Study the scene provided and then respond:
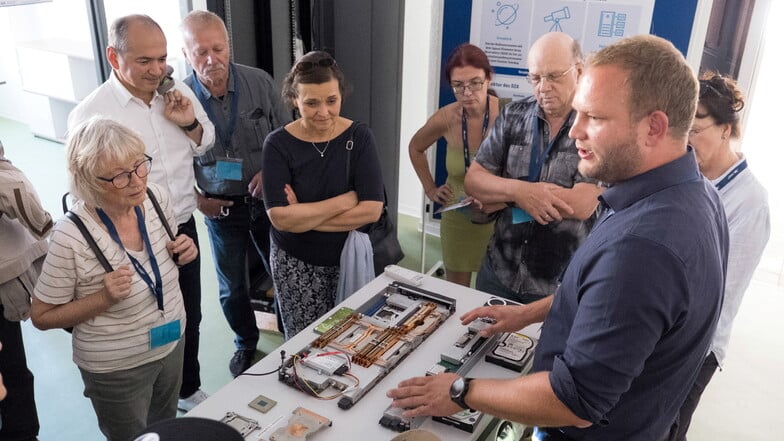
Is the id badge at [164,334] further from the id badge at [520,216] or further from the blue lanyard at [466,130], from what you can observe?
the blue lanyard at [466,130]

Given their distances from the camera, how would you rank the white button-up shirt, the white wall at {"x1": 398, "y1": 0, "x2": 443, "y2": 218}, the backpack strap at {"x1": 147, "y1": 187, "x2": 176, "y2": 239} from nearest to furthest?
the backpack strap at {"x1": 147, "y1": 187, "x2": 176, "y2": 239} < the white button-up shirt < the white wall at {"x1": 398, "y1": 0, "x2": 443, "y2": 218}

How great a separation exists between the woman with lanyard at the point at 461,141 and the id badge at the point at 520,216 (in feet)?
1.12

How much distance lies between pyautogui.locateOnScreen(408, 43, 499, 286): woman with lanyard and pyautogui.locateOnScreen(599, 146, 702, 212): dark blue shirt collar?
4.17 ft

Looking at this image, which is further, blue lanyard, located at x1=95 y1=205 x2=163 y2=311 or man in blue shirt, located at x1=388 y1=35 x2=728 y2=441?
blue lanyard, located at x1=95 y1=205 x2=163 y2=311

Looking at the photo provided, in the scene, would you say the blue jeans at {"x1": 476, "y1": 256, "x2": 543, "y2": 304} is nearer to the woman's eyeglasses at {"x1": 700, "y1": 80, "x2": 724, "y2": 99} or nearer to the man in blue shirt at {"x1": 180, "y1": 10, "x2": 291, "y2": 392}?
the woman's eyeglasses at {"x1": 700, "y1": 80, "x2": 724, "y2": 99}

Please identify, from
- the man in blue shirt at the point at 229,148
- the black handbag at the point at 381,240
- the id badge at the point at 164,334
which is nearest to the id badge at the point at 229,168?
the man in blue shirt at the point at 229,148

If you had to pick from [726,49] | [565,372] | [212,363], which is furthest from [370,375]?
[726,49]

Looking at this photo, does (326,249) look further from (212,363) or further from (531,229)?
(212,363)

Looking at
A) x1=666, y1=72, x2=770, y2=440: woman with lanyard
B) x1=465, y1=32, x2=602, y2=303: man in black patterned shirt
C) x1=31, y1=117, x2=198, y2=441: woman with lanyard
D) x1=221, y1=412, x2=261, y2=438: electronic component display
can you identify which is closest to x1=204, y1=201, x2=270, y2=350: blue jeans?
x1=31, y1=117, x2=198, y2=441: woman with lanyard

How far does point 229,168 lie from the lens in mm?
2676

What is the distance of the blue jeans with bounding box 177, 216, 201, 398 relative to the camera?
2512 mm

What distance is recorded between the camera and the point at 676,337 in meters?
1.27

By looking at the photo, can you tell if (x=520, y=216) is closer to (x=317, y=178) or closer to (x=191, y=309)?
(x=317, y=178)

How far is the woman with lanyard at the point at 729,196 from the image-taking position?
1.78m
